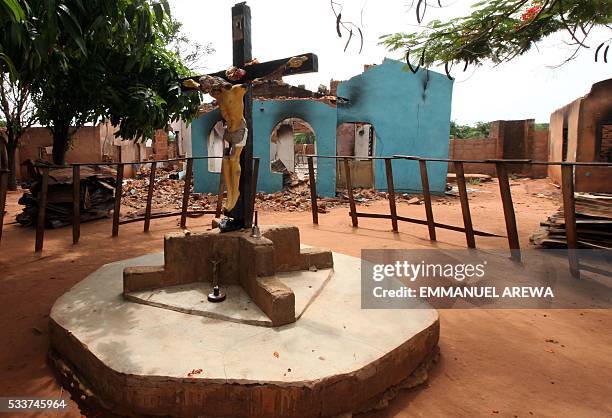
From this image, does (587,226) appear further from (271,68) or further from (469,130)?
(469,130)

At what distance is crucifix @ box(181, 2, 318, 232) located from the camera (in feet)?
10.8

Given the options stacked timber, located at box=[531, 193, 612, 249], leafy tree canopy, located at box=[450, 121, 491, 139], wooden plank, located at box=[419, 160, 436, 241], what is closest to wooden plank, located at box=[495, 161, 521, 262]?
stacked timber, located at box=[531, 193, 612, 249]

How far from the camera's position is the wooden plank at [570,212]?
4.20m

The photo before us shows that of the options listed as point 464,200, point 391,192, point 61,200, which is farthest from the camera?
point 61,200

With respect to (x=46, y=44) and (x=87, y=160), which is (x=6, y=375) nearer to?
(x=46, y=44)

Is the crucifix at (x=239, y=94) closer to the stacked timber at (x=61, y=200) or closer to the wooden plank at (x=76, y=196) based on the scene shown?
the wooden plank at (x=76, y=196)

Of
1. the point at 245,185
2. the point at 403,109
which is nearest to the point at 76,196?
A: the point at 245,185

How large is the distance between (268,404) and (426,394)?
1040 millimetres

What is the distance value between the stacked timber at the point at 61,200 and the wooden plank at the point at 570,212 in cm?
837

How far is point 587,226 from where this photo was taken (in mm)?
5121

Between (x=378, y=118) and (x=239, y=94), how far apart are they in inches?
378

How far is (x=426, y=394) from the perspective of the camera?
239 cm

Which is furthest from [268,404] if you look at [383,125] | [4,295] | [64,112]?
[383,125]

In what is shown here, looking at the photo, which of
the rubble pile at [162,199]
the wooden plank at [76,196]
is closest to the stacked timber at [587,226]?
the wooden plank at [76,196]
